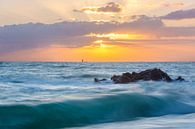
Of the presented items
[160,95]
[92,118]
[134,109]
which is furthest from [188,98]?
[92,118]

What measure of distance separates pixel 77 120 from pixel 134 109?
307cm

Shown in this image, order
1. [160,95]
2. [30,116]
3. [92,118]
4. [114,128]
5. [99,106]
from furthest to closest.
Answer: [160,95], [99,106], [92,118], [30,116], [114,128]

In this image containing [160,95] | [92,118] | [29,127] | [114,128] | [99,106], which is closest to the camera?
[114,128]

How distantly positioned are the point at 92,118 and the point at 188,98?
6941 millimetres

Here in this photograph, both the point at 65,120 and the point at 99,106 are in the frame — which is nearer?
the point at 65,120

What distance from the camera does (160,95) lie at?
18922 millimetres

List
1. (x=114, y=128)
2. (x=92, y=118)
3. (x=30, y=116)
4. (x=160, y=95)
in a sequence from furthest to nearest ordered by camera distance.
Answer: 1. (x=160, y=95)
2. (x=92, y=118)
3. (x=30, y=116)
4. (x=114, y=128)

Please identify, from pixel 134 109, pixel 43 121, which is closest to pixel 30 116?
pixel 43 121

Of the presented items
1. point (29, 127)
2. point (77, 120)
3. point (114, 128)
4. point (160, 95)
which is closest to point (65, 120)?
point (77, 120)

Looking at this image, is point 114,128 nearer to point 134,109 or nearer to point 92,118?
point 92,118

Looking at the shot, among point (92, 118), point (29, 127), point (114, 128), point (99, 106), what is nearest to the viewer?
point (114, 128)

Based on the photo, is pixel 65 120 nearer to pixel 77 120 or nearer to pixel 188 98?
pixel 77 120

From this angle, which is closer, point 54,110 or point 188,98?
point 54,110

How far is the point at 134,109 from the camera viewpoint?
611 inches
